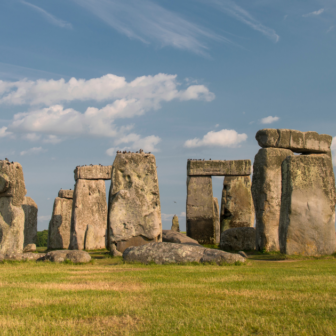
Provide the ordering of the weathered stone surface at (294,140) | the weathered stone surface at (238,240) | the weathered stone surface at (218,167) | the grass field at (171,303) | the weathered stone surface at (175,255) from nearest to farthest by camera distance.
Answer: the grass field at (171,303), the weathered stone surface at (175,255), the weathered stone surface at (294,140), the weathered stone surface at (238,240), the weathered stone surface at (218,167)

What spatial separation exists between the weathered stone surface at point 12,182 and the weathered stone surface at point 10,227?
145 millimetres

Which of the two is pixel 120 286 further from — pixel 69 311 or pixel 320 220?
pixel 320 220

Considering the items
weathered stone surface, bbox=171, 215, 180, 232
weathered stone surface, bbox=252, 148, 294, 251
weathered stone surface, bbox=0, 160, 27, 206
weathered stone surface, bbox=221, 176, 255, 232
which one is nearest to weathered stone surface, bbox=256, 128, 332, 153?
weathered stone surface, bbox=252, 148, 294, 251

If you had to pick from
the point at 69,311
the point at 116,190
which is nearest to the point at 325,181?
the point at 116,190

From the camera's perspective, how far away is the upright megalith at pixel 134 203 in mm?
11789

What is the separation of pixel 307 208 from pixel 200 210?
25.9 ft

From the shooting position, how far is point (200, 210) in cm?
1800

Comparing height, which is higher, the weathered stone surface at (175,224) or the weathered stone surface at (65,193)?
the weathered stone surface at (65,193)

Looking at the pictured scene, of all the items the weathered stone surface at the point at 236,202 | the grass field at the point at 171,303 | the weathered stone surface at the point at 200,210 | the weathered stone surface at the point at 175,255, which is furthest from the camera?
the weathered stone surface at the point at 236,202

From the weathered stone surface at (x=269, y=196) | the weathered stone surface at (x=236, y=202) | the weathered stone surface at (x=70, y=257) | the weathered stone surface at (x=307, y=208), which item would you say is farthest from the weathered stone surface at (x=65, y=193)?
the weathered stone surface at (x=307, y=208)

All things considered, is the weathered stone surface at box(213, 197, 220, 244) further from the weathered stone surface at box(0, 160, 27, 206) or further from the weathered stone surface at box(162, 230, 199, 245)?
the weathered stone surface at box(0, 160, 27, 206)

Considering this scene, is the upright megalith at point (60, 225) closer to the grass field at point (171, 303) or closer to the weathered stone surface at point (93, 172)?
the weathered stone surface at point (93, 172)

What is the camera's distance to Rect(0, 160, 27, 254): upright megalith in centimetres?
1159

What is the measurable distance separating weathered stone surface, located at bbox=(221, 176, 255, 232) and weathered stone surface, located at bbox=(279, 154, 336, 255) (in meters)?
8.07
